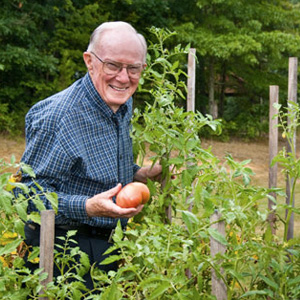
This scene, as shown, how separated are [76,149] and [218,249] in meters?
0.76

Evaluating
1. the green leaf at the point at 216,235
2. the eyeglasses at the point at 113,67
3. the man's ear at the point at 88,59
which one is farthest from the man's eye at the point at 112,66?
the green leaf at the point at 216,235

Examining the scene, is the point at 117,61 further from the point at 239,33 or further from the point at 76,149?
the point at 239,33

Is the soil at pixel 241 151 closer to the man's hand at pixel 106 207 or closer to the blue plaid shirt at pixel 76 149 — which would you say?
the blue plaid shirt at pixel 76 149

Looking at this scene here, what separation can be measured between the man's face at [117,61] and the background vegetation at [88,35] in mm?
9414

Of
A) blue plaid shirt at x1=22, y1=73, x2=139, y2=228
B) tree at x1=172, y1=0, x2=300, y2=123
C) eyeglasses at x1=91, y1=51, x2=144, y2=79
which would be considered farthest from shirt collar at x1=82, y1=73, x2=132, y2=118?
tree at x1=172, y1=0, x2=300, y2=123

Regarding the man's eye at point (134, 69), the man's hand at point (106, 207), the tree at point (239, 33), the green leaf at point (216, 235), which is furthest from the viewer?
the tree at point (239, 33)

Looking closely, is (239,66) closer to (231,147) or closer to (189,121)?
(231,147)

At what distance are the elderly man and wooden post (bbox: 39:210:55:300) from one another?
0.30 metres

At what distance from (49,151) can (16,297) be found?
62 centimetres

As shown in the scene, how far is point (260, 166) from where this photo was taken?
433 inches

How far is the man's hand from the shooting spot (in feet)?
6.88

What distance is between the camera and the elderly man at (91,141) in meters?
2.21

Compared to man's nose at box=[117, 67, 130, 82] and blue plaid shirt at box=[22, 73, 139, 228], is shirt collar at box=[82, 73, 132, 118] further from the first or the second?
man's nose at box=[117, 67, 130, 82]

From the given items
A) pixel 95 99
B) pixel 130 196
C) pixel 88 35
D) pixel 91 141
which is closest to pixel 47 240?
pixel 130 196
